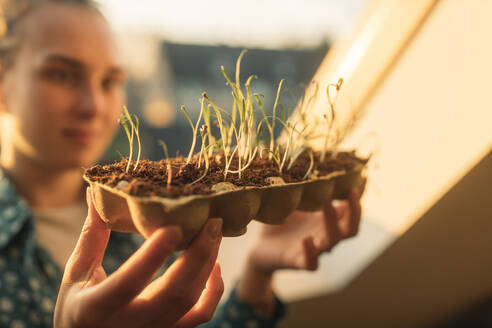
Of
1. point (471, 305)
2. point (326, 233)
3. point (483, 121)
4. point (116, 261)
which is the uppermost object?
point (483, 121)

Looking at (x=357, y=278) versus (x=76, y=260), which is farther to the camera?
(x=357, y=278)

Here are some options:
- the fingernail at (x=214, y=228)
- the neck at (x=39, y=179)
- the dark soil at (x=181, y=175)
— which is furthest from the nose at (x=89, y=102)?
the fingernail at (x=214, y=228)

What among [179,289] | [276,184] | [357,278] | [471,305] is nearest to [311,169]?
[276,184]

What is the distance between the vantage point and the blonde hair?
2.30ft

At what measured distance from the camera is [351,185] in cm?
44

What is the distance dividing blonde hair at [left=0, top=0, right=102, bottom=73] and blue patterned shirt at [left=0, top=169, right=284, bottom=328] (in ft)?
0.99

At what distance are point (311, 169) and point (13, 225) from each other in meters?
0.65

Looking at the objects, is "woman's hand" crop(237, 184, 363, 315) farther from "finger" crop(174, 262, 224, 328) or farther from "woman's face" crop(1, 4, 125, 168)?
"woman's face" crop(1, 4, 125, 168)

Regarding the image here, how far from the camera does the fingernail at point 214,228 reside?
0.89 feet

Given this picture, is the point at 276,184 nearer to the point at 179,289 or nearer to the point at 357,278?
the point at 179,289

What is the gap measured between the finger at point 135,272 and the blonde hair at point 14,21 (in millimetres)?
688

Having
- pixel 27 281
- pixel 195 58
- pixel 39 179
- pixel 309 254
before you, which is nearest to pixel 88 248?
pixel 309 254

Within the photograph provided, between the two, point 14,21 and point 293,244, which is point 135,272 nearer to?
point 293,244

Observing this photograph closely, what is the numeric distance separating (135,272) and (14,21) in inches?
30.7
